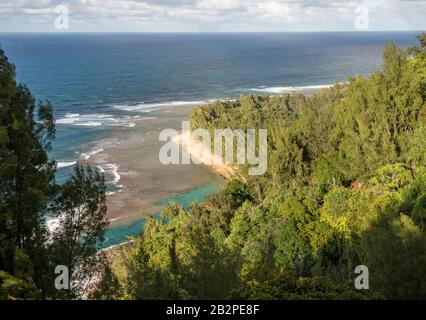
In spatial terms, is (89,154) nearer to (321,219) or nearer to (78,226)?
(321,219)

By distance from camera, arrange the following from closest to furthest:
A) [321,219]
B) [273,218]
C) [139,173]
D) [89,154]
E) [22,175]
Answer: [22,175]
[321,219]
[273,218]
[139,173]
[89,154]

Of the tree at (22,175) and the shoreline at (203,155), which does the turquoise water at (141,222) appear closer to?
the shoreline at (203,155)

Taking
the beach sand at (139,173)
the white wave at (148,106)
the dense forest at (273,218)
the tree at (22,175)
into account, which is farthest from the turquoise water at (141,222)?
the white wave at (148,106)

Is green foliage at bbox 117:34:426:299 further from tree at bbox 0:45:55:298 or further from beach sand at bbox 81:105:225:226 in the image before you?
beach sand at bbox 81:105:225:226

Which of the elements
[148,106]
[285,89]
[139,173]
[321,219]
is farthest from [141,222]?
[285,89]

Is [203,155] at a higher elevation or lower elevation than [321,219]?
lower
